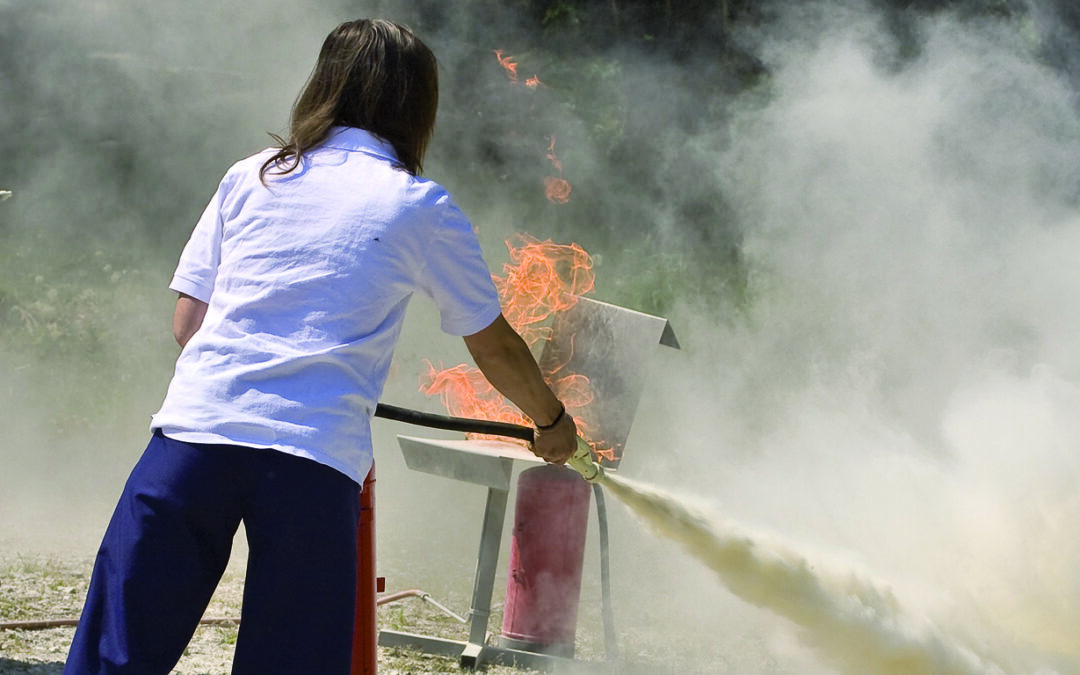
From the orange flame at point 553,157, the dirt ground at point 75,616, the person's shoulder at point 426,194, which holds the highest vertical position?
the orange flame at point 553,157

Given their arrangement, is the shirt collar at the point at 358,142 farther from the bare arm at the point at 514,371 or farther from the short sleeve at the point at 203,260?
the bare arm at the point at 514,371

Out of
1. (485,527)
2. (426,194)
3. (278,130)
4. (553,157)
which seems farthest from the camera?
(553,157)

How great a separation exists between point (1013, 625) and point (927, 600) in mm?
414

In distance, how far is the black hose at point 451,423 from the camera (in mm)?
2701

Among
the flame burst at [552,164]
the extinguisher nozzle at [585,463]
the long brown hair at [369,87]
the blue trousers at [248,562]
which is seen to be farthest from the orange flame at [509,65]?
the blue trousers at [248,562]

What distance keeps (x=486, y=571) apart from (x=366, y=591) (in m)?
1.71

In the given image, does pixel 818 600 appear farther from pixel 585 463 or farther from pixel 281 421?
pixel 281 421

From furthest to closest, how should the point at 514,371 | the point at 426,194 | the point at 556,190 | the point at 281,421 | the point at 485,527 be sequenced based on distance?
the point at 556,190, the point at 485,527, the point at 514,371, the point at 426,194, the point at 281,421

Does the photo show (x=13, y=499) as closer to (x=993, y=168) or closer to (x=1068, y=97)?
(x=993, y=168)

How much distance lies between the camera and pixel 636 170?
8.06m

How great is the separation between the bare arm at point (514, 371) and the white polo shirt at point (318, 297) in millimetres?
111

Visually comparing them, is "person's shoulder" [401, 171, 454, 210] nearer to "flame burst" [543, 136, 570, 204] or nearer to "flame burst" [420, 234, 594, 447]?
"flame burst" [420, 234, 594, 447]

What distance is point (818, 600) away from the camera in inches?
151

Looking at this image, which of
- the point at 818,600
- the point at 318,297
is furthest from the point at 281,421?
the point at 818,600
